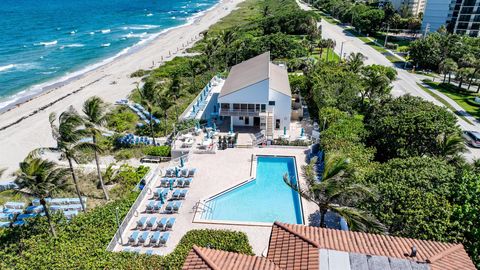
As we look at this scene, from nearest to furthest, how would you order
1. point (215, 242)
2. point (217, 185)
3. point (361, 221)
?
point (361, 221) < point (215, 242) < point (217, 185)

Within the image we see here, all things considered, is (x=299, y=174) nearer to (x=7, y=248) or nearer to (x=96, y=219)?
(x=96, y=219)

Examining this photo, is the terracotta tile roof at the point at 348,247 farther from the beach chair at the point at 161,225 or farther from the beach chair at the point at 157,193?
the beach chair at the point at 157,193

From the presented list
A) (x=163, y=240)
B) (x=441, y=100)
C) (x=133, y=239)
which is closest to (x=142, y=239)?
(x=133, y=239)

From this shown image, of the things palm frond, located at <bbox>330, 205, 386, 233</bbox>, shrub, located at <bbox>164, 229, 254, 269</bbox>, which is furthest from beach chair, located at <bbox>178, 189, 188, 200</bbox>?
palm frond, located at <bbox>330, 205, 386, 233</bbox>

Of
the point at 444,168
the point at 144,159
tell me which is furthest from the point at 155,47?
the point at 444,168

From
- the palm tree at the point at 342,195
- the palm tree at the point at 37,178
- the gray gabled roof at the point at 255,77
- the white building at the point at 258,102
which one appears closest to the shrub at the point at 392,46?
the gray gabled roof at the point at 255,77

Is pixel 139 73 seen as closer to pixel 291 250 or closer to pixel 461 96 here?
pixel 461 96
